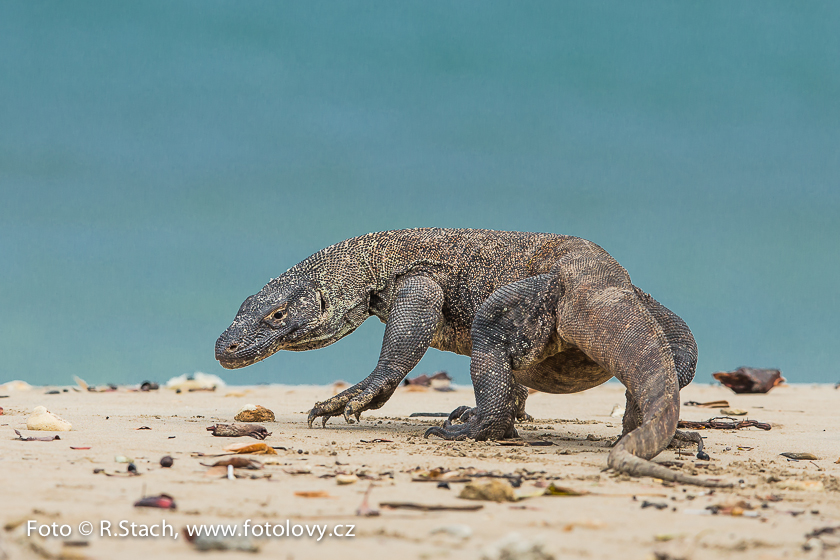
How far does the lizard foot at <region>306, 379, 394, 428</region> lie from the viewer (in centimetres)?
845

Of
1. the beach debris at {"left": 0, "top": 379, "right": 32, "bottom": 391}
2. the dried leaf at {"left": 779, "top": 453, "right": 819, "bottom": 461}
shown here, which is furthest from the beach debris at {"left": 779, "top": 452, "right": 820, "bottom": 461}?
the beach debris at {"left": 0, "top": 379, "right": 32, "bottom": 391}

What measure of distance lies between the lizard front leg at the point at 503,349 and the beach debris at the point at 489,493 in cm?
324

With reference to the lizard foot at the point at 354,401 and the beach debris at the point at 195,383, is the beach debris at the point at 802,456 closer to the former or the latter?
the lizard foot at the point at 354,401

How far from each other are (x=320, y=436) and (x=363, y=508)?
12.6 feet

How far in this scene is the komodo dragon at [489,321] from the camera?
265 inches

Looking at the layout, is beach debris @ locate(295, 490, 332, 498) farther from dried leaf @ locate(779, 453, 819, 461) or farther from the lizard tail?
dried leaf @ locate(779, 453, 819, 461)

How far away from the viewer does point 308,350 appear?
9.75 m

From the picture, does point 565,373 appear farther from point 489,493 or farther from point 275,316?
point 489,493

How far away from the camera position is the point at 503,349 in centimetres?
764

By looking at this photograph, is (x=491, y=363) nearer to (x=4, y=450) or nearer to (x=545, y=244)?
(x=545, y=244)

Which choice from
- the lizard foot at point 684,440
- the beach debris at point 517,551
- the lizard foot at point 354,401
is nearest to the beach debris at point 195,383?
the lizard foot at point 354,401

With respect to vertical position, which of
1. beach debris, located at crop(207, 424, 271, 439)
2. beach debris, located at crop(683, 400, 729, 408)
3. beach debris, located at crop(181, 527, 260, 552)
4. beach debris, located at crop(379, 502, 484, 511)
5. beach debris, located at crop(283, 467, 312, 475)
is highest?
beach debris, located at crop(683, 400, 729, 408)

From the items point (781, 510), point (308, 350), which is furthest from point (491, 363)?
point (781, 510)

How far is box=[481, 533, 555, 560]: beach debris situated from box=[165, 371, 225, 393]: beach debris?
14.5 meters
